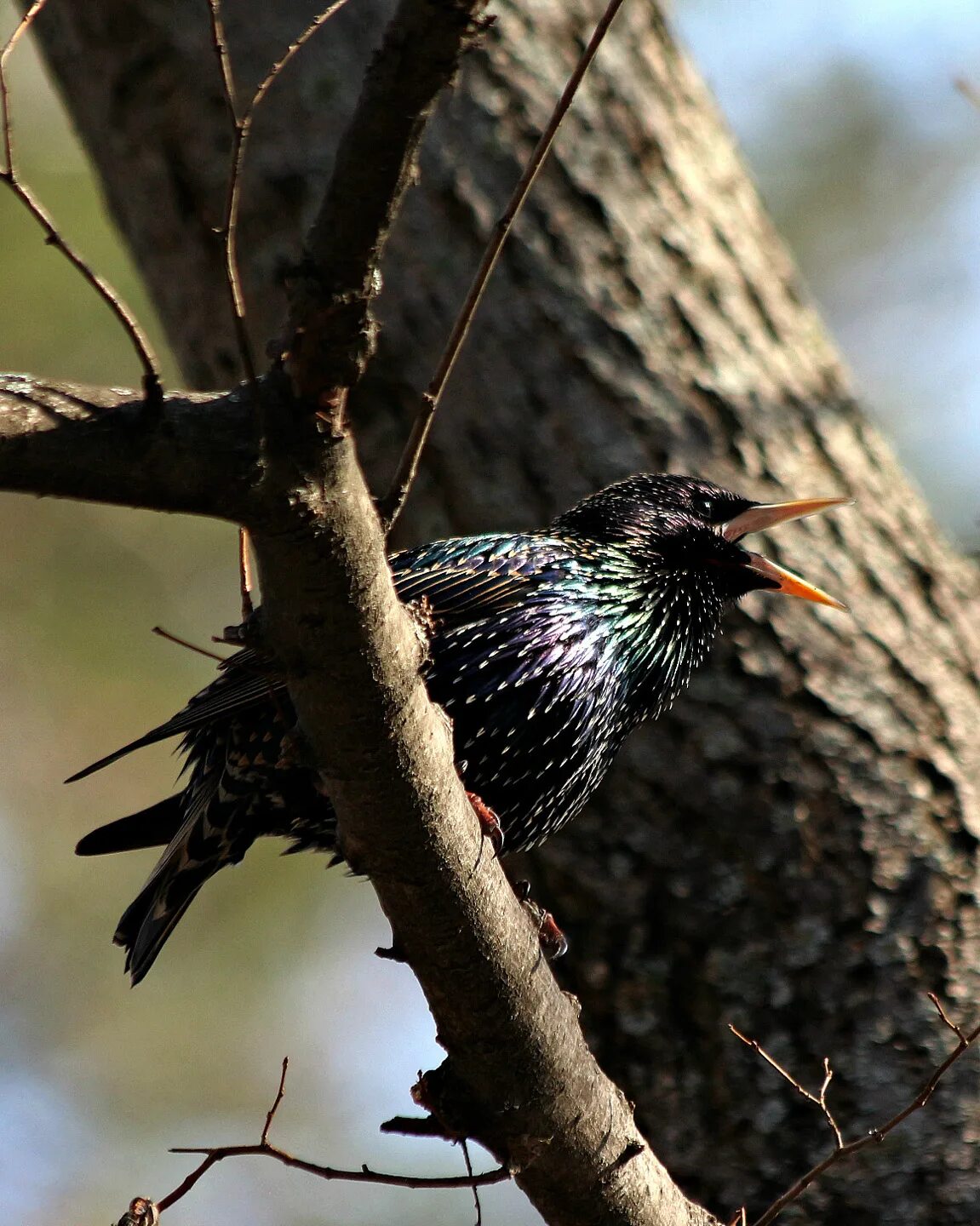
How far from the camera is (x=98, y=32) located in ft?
14.3

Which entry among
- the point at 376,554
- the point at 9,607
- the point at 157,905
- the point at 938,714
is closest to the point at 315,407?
the point at 376,554

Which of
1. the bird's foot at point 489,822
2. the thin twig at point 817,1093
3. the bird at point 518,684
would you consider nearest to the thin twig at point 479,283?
the bird's foot at point 489,822

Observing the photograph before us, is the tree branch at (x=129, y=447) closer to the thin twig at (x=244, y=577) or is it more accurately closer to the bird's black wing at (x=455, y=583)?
the thin twig at (x=244, y=577)

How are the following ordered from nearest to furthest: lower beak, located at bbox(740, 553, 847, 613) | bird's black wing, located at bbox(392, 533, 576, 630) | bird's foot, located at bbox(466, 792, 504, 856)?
bird's foot, located at bbox(466, 792, 504, 856), bird's black wing, located at bbox(392, 533, 576, 630), lower beak, located at bbox(740, 553, 847, 613)

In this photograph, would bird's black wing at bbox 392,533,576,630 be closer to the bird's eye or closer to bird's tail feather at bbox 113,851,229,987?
the bird's eye

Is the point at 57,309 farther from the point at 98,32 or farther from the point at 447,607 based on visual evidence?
the point at 447,607

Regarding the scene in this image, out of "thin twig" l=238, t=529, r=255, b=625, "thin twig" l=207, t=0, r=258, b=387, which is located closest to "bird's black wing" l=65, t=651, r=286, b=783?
"thin twig" l=238, t=529, r=255, b=625

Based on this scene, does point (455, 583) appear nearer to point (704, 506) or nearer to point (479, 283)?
point (704, 506)

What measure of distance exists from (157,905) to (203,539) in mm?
5849

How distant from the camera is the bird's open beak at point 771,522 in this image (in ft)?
11.5

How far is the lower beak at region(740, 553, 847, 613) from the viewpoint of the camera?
3.38 m

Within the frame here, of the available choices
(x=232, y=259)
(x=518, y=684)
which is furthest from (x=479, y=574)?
(x=232, y=259)

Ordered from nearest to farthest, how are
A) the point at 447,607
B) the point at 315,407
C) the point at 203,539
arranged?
the point at 315,407
the point at 447,607
the point at 203,539

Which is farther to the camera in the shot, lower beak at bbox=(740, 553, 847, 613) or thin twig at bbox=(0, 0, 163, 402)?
lower beak at bbox=(740, 553, 847, 613)
